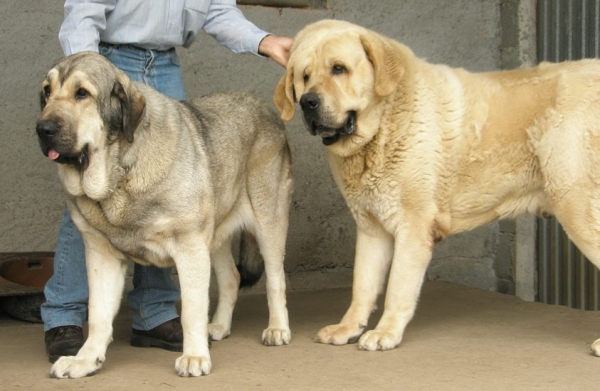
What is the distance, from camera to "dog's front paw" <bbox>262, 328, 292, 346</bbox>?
5086 mm

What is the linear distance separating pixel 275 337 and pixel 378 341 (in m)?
0.56

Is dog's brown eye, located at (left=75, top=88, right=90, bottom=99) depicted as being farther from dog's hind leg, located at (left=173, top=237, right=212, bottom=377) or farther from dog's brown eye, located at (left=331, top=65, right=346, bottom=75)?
dog's brown eye, located at (left=331, top=65, right=346, bottom=75)

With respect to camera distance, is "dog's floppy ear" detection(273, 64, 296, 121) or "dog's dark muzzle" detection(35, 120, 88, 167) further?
"dog's floppy ear" detection(273, 64, 296, 121)

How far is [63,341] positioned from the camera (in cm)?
475

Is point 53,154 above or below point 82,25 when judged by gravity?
below

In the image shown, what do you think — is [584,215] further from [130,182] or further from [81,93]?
[81,93]

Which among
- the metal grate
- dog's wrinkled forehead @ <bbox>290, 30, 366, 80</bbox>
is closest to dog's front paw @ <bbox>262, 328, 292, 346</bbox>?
dog's wrinkled forehead @ <bbox>290, 30, 366, 80</bbox>

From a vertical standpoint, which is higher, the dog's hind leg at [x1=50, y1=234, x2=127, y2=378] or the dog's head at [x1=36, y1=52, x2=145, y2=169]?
the dog's head at [x1=36, y1=52, x2=145, y2=169]

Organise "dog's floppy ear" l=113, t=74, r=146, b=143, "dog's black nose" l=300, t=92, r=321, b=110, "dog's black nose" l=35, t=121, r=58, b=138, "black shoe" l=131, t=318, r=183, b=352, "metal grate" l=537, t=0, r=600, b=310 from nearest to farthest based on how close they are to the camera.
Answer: "dog's black nose" l=35, t=121, r=58, b=138 → "dog's floppy ear" l=113, t=74, r=146, b=143 → "dog's black nose" l=300, t=92, r=321, b=110 → "black shoe" l=131, t=318, r=183, b=352 → "metal grate" l=537, t=0, r=600, b=310

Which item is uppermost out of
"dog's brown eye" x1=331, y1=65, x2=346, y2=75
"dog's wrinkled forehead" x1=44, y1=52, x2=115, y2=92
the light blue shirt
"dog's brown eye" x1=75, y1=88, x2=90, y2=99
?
the light blue shirt

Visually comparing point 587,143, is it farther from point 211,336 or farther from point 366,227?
point 211,336

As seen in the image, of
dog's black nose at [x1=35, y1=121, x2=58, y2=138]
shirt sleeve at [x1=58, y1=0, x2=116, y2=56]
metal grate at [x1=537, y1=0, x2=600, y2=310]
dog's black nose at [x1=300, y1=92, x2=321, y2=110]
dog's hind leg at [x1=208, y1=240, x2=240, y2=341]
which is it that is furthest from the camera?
metal grate at [x1=537, y1=0, x2=600, y2=310]

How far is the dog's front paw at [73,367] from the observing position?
4.34 meters

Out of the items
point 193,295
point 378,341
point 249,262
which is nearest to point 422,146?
point 378,341
